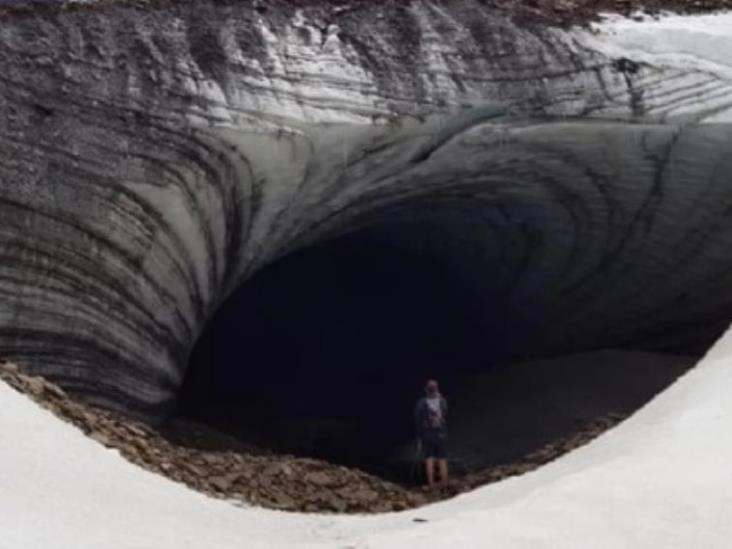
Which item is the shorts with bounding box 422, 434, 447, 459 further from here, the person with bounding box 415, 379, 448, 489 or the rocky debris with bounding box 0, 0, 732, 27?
the rocky debris with bounding box 0, 0, 732, 27

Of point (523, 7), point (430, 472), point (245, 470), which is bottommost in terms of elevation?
point (245, 470)

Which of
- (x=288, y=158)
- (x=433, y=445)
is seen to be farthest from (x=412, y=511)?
(x=288, y=158)

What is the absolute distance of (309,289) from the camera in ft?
45.1

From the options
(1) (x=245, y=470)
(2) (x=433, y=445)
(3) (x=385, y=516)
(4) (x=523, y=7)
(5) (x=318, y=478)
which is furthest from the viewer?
(4) (x=523, y=7)

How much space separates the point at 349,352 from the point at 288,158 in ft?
18.7

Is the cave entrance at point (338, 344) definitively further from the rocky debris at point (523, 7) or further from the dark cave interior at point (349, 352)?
the rocky debris at point (523, 7)

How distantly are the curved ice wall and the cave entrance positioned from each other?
2.06m

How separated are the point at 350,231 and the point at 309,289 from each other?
9.16 feet

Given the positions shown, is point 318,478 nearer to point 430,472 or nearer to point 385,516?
point 385,516

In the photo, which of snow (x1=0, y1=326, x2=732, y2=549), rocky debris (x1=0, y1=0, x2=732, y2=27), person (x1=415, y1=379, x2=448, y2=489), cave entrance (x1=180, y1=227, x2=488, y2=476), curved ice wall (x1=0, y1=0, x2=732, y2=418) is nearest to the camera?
snow (x1=0, y1=326, x2=732, y2=549)

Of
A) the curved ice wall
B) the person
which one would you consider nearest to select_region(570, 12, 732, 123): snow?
the curved ice wall

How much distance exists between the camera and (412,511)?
22.9ft

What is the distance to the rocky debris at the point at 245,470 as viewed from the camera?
22.1 ft

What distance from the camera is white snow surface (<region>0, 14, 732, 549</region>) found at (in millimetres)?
5469
